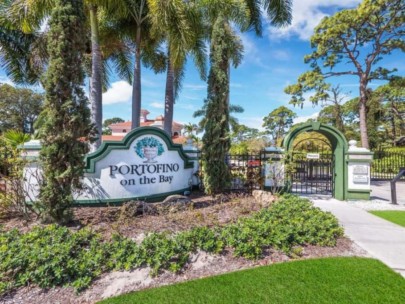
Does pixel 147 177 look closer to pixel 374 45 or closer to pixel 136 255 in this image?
pixel 136 255

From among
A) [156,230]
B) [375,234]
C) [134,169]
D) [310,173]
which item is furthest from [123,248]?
[310,173]

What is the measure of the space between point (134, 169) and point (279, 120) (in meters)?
50.5

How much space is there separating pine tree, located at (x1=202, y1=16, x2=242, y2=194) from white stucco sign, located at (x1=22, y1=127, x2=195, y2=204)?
1.03 metres

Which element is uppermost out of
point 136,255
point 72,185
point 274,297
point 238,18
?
point 238,18

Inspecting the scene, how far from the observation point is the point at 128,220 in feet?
17.0

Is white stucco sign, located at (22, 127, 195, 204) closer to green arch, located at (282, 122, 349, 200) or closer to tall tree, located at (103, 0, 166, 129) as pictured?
green arch, located at (282, 122, 349, 200)

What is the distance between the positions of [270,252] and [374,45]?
720 inches

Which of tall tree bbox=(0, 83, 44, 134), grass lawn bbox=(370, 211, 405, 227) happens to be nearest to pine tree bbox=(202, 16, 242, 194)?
grass lawn bbox=(370, 211, 405, 227)

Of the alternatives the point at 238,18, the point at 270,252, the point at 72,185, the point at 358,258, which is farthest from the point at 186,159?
the point at 238,18

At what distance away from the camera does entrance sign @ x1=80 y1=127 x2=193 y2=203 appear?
19.9ft

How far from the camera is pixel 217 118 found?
25.1ft

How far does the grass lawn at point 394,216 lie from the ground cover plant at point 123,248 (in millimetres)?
2641

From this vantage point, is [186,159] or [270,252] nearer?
[270,252]

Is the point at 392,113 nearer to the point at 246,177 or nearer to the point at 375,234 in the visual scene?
the point at 246,177
